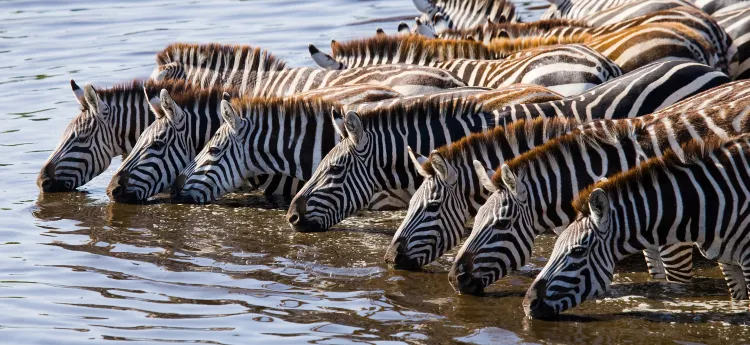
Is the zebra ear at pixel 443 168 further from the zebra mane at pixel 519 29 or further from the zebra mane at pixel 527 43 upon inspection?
the zebra mane at pixel 519 29

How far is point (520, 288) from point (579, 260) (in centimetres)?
124

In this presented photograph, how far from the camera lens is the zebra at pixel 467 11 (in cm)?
1830

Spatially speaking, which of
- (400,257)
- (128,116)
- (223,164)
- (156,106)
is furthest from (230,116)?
(400,257)

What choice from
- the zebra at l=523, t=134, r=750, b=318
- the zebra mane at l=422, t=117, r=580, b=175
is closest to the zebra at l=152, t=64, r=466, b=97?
the zebra mane at l=422, t=117, r=580, b=175

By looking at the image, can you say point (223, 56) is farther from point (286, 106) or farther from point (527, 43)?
point (527, 43)

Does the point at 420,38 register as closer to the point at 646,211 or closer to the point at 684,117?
the point at 684,117

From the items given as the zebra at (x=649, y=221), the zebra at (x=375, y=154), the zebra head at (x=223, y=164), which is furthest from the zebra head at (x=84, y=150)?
the zebra at (x=649, y=221)

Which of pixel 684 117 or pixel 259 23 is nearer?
pixel 684 117

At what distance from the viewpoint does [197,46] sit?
14422 mm

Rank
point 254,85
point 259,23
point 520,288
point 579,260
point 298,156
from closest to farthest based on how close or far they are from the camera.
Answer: point 579,260, point 520,288, point 298,156, point 254,85, point 259,23

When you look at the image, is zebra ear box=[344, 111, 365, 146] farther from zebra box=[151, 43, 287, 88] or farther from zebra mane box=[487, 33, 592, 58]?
zebra box=[151, 43, 287, 88]

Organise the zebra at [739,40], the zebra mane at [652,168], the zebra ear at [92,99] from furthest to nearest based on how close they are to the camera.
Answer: the zebra at [739,40] → the zebra ear at [92,99] → the zebra mane at [652,168]

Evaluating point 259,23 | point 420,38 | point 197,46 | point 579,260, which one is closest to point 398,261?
point 579,260

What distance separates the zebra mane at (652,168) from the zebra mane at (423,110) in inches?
110
